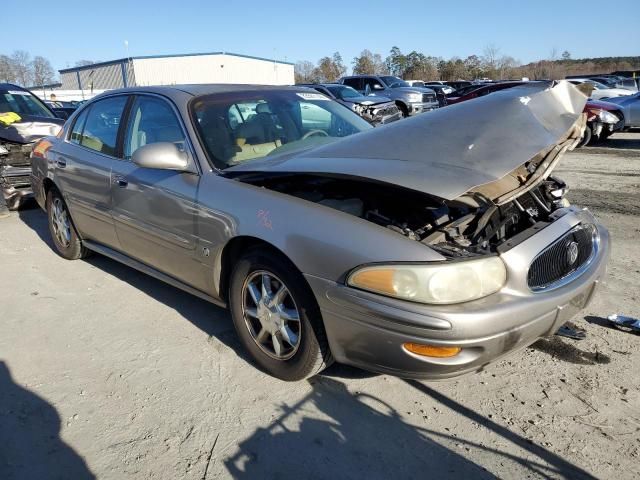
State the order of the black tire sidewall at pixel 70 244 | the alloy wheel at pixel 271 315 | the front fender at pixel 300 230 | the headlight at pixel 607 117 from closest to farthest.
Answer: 1. the front fender at pixel 300 230
2. the alloy wheel at pixel 271 315
3. the black tire sidewall at pixel 70 244
4. the headlight at pixel 607 117

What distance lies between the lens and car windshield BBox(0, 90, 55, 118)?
817cm

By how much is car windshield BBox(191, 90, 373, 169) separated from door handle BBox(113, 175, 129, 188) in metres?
0.77

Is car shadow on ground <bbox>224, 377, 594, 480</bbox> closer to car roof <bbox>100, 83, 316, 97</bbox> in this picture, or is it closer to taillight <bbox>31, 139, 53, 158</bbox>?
car roof <bbox>100, 83, 316, 97</bbox>

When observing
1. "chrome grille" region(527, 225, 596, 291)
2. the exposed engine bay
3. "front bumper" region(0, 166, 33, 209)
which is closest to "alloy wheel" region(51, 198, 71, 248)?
"front bumper" region(0, 166, 33, 209)

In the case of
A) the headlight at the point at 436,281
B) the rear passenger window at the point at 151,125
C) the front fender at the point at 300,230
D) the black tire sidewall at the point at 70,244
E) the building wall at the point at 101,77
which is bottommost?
the black tire sidewall at the point at 70,244

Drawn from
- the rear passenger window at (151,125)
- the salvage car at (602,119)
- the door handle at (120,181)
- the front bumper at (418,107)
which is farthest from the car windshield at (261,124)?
the front bumper at (418,107)

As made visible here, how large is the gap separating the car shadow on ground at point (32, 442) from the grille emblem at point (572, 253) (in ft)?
8.43

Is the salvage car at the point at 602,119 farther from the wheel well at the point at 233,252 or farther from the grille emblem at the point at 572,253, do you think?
the wheel well at the point at 233,252

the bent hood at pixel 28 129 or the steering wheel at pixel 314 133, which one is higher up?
the steering wheel at pixel 314 133

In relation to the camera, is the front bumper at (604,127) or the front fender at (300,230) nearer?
the front fender at (300,230)

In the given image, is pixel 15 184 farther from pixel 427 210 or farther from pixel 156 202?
pixel 427 210

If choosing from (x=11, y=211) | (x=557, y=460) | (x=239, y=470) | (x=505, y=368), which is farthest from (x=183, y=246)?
(x=11, y=211)

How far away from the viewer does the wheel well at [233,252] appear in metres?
2.82

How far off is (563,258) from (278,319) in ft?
5.12
